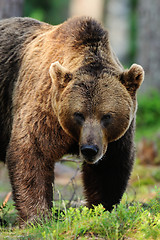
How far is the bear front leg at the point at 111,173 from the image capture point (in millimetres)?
5824

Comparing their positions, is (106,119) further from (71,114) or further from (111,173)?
(111,173)

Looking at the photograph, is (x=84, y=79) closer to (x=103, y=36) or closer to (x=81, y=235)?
(x=103, y=36)

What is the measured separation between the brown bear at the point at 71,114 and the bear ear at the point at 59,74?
0.03 feet

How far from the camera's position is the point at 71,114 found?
5246 mm

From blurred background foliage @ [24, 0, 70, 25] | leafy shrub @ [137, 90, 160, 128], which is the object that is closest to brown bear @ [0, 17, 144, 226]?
leafy shrub @ [137, 90, 160, 128]

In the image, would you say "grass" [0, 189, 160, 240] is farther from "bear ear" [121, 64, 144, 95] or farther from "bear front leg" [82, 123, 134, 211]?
"bear ear" [121, 64, 144, 95]

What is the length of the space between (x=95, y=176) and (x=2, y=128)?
1414 millimetres

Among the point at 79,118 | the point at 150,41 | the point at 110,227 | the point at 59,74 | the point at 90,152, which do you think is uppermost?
the point at 59,74

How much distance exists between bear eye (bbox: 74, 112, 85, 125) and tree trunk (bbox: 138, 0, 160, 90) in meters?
12.3

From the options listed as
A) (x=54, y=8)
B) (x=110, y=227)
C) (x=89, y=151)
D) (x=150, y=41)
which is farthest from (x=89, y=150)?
(x=54, y=8)

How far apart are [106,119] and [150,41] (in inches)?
513

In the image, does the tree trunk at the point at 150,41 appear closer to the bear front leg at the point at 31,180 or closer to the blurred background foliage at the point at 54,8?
the blurred background foliage at the point at 54,8

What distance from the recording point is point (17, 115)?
596 cm

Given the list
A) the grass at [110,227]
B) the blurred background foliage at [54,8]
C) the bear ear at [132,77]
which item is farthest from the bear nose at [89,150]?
the blurred background foliage at [54,8]
